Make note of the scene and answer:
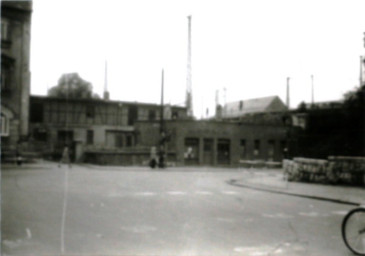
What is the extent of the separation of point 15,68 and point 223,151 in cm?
2568

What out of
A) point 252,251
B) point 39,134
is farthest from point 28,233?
point 39,134

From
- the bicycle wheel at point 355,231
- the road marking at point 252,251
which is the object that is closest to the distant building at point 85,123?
the road marking at point 252,251

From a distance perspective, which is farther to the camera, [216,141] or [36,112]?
[216,141]

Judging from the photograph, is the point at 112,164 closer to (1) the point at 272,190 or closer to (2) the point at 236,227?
(1) the point at 272,190

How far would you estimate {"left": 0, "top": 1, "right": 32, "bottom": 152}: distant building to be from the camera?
30441 millimetres

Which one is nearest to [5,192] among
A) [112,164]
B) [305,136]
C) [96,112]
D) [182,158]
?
[305,136]

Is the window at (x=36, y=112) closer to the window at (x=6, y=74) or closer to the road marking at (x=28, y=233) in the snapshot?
the window at (x=6, y=74)

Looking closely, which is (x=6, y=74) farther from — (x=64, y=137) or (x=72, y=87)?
(x=72, y=87)

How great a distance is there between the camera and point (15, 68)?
30.9 metres

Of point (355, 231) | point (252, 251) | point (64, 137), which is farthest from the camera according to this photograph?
point (64, 137)

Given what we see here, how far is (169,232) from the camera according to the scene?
7758 millimetres

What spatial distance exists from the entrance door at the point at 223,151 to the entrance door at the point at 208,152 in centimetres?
97

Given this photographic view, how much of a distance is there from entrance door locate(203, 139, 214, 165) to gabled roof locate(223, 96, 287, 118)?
28489 mm

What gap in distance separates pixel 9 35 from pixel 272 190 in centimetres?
2259
